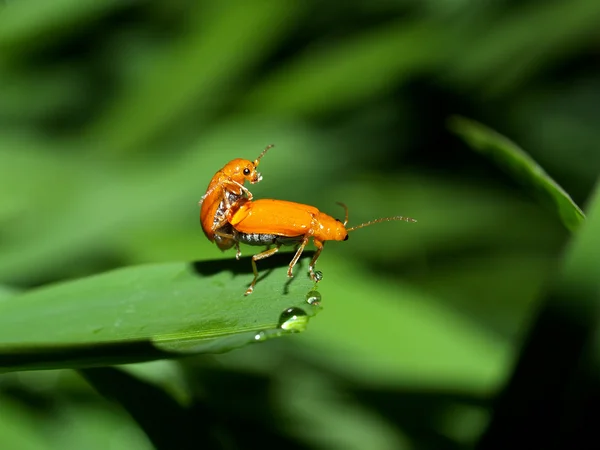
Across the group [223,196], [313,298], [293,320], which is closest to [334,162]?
[223,196]

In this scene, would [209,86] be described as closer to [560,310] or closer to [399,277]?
[399,277]

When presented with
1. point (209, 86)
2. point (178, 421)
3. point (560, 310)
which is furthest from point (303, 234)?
point (209, 86)

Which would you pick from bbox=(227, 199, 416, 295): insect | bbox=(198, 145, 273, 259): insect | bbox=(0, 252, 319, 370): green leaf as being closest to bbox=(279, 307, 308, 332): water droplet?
bbox=(0, 252, 319, 370): green leaf

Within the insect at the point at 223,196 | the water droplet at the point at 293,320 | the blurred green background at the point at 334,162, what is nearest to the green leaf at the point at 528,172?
the water droplet at the point at 293,320

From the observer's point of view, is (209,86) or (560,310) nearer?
(560,310)

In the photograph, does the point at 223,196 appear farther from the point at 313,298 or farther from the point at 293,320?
the point at 293,320

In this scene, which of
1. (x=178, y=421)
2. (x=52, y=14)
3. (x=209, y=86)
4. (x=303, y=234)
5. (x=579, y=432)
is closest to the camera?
(x=579, y=432)

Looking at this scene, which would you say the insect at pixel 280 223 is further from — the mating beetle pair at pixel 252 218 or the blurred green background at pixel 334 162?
the blurred green background at pixel 334 162
